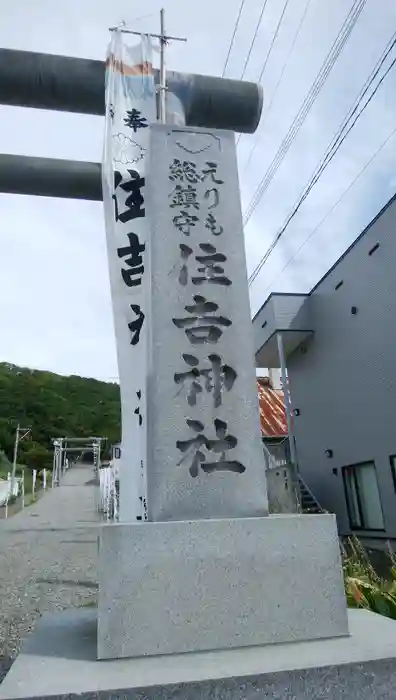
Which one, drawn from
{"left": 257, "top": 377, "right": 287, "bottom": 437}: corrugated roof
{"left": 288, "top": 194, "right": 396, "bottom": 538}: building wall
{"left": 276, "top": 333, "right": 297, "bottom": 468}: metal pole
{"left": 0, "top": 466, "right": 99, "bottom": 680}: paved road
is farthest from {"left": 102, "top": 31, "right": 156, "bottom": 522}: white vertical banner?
A: {"left": 257, "top": 377, "right": 287, "bottom": 437}: corrugated roof

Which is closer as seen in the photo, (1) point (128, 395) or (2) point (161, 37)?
(1) point (128, 395)

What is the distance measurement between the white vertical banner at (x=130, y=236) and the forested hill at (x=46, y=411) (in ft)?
197

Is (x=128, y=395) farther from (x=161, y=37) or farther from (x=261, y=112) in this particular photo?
(x=161, y=37)

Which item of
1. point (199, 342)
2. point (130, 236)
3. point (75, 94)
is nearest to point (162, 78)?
point (75, 94)

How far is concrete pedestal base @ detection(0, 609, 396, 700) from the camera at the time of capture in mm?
1816

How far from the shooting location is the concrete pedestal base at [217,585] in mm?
2205

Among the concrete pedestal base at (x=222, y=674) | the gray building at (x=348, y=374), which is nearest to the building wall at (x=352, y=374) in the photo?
the gray building at (x=348, y=374)

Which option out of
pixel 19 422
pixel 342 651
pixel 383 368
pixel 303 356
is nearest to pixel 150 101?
pixel 342 651

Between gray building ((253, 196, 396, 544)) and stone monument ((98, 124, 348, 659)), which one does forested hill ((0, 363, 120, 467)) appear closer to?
gray building ((253, 196, 396, 544))

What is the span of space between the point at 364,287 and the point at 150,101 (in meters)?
8.78

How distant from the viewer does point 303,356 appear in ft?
50.9

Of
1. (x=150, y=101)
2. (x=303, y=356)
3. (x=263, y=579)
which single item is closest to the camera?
(x=263, y=579)

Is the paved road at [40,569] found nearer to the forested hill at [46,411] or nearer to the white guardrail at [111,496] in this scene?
the white guardrail at [111,496]

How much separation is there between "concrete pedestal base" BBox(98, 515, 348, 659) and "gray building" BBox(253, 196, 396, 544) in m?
9.25
